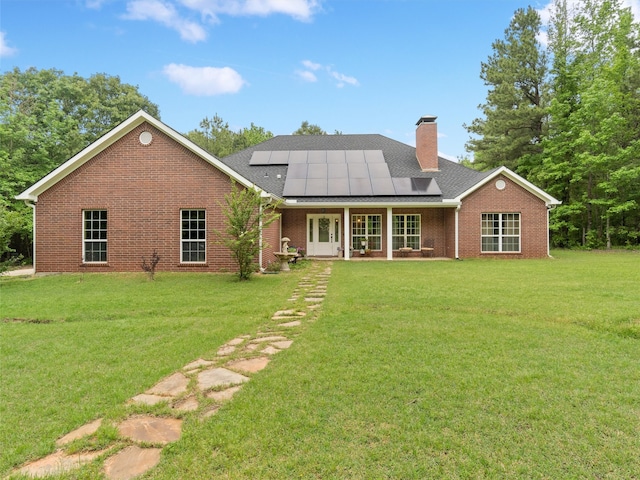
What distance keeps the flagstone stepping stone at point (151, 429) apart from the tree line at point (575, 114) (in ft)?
78.7

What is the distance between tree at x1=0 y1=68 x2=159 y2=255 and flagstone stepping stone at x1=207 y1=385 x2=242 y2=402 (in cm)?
1403

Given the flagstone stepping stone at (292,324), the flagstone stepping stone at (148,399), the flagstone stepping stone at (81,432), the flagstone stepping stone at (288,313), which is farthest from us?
the flagstone stepping stone at (288,313)

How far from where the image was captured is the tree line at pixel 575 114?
20.2 meters

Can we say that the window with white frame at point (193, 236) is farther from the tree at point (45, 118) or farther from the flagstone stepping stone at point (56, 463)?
the flagstone stepping stone at point (56, 463)

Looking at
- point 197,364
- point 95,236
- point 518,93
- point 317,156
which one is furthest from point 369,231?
point 518,93

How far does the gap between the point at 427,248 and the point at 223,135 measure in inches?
1076

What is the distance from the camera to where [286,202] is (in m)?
15.0

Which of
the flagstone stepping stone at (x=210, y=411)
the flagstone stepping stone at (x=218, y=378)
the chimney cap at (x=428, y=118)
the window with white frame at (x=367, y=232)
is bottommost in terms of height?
the flagstone stepping stone at (x=210, y=411)

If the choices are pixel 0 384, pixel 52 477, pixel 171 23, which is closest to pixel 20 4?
pixel 171 23

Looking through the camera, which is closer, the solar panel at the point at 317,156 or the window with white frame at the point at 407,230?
the window with white frame at the point at 407,230

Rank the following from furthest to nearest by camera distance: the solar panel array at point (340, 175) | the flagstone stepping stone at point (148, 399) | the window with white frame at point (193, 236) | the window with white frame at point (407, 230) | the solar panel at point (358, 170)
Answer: the solar panel at point (358, 170)
the window with white frame at point (407, 230)
the solar panel array at point (340, 175)
the window with white frame at point (193, 236)
the flagstone stepping stone at point (148, 399)

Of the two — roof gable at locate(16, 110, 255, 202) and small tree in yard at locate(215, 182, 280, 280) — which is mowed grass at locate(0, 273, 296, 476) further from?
roof gable at locate(16, 110, 255, 202)

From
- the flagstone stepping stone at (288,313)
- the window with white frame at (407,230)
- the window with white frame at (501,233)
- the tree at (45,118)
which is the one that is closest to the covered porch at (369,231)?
the window with white frame at (407,230)

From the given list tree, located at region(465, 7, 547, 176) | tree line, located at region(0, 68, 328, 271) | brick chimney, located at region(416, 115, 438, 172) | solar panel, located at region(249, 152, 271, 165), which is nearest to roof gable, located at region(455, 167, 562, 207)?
brick chimney, located at region(416, 115, 438, 172)
